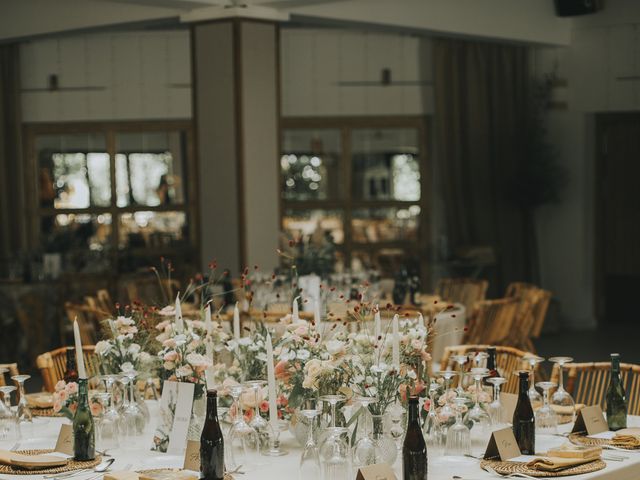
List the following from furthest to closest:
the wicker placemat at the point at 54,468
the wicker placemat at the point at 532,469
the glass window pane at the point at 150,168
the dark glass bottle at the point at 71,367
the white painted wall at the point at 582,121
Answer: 1. the glass window pane at the point at 150,168
2. the white painted wall at the point at 582,121
3. the dark glass bottle at the point at 71,367
4. the wicker placemat at the point at 54,468
5. the wicker placemat at the point at 532,469

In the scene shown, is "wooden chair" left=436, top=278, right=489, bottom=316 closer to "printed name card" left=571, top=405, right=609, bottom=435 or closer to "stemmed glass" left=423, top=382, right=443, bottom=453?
"printed name card" left=571, top=405, right=609, bottom=435

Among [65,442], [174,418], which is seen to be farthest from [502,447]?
[65,442]

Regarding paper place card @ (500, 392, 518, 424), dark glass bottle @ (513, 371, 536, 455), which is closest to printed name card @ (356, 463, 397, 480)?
dark glass bottle @ (513, 371, 536, 455)

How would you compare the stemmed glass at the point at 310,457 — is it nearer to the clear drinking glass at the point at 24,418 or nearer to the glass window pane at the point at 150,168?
the clear drinking glass at the point at 24,418

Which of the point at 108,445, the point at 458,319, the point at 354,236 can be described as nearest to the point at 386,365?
the point at 108,445

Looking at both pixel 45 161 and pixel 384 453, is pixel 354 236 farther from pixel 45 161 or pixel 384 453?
pixel 384 453

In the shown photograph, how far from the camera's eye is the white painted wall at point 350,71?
38.3 ft

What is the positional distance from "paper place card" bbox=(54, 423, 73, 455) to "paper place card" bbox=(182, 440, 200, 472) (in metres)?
0.54

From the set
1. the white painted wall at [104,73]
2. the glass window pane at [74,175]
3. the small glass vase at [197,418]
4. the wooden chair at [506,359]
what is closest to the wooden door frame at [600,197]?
the white painted wall at [104,73]

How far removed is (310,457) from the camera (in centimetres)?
321

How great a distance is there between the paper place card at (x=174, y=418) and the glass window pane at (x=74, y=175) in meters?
8.33

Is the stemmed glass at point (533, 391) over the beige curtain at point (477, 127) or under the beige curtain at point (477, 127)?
under

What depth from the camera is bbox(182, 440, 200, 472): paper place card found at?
3.36 metres

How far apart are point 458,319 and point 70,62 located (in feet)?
20.1
